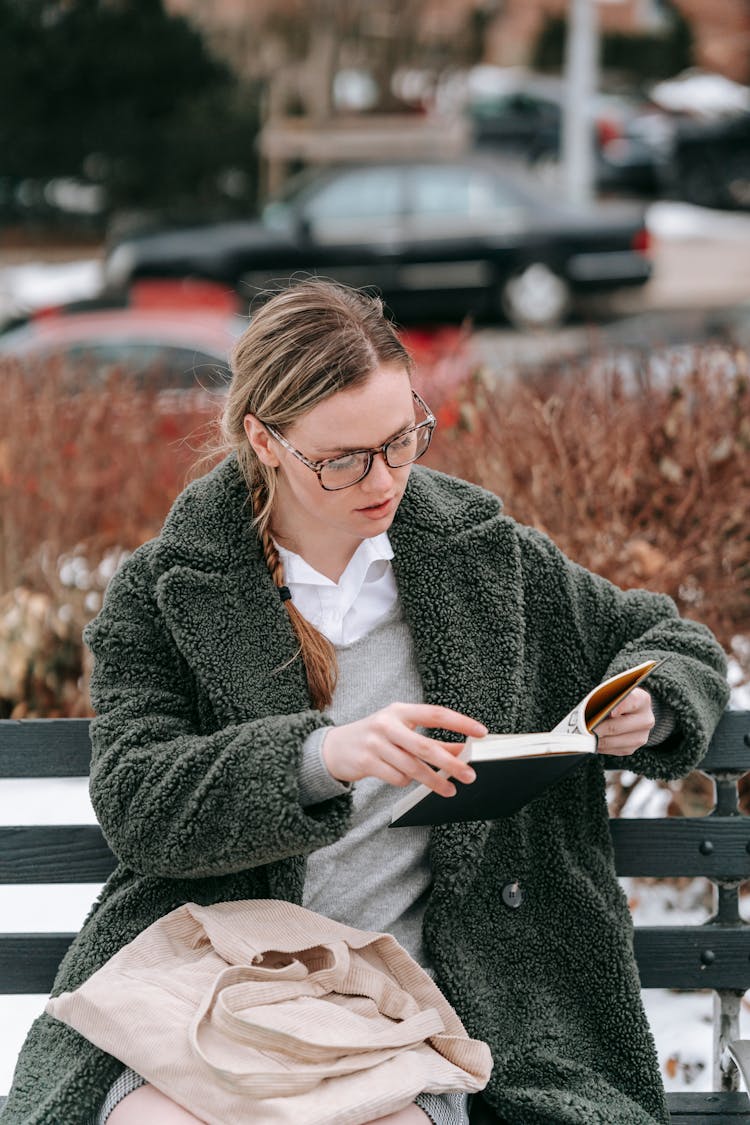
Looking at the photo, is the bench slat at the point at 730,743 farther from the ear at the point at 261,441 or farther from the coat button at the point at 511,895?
the ear at the point at 261,441

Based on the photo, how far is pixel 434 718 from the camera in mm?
1869

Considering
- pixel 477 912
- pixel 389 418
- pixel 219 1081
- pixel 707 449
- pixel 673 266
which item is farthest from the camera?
pixel 673 266

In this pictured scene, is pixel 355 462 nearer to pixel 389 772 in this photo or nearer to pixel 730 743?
pixel 389 772

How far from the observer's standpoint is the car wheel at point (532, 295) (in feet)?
45.2

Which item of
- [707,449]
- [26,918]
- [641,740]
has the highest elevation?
[707,449]

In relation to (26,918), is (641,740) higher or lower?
higher

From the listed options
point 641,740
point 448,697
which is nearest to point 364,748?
point 448,697

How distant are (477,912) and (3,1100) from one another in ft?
2.55

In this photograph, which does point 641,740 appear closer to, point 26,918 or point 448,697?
point 448,697

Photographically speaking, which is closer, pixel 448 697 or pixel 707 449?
pixel 448 697

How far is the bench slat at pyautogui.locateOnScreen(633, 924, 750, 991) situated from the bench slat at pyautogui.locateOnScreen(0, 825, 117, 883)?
0.89 meters

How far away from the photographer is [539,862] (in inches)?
91.1

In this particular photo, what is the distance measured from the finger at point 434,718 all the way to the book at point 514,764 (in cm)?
2

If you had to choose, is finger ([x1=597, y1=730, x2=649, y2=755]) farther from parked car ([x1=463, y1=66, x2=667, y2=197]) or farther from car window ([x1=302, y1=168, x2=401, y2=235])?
parked car ([x1=463, y1=66, x2=667, y2=197])
